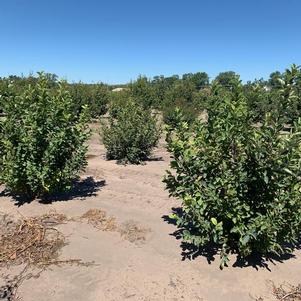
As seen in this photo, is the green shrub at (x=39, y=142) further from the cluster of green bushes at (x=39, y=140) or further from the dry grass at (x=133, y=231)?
the dry grass at (x=133, y=231)

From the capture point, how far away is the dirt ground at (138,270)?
4.04m

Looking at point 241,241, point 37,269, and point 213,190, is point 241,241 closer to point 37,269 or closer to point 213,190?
point 213,190

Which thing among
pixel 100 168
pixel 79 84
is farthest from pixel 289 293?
pixel 79 84

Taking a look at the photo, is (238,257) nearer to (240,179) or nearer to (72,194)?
(240,179)

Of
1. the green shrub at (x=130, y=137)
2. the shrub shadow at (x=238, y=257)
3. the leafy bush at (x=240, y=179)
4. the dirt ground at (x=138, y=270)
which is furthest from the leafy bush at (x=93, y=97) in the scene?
the leafy bush at (x=240, y=179)

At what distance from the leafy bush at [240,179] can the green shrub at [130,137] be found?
564cm

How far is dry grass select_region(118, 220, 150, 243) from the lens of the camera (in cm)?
528

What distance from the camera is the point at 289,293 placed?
404cm

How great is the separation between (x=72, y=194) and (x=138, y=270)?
2.98 m

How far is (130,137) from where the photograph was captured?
34.3 ft

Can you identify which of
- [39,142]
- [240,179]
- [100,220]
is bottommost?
[100,220]

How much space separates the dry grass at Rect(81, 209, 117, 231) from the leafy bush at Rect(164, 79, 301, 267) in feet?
4.64

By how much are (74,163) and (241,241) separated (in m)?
3.36

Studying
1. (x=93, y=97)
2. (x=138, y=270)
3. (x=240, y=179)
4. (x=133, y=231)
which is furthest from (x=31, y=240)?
(x=93, y=97)
